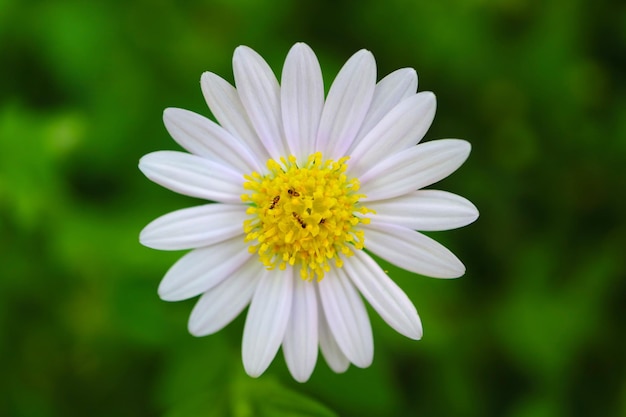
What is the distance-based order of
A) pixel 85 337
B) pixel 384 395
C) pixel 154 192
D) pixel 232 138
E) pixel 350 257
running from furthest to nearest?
pixel 85 337 < pixel 154 192 < pixel 384 395 < pixel 350 257 < pixel 232 138

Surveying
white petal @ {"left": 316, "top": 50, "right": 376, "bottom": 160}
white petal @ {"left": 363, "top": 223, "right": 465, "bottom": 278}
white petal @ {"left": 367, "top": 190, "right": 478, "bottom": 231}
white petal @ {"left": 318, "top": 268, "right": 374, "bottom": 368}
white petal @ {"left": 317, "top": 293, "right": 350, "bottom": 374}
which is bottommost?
white petal @ {"left": 317, "top": 293, "right": 350, "bottom": 374}

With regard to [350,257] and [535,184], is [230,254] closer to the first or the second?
[350,257]

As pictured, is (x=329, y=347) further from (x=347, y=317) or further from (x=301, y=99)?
(x=301, y=99)

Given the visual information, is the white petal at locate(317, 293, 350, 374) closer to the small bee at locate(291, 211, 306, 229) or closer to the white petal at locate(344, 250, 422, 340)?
the white petal at locate(344, 250, 422, 340)

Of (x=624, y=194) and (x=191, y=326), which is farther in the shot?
(x=624, y=194)

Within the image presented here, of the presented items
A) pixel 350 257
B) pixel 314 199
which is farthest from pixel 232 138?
pixel 350 257

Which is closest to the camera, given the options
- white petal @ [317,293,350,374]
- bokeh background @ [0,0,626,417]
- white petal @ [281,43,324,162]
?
white petal @ [281,43,324,162]

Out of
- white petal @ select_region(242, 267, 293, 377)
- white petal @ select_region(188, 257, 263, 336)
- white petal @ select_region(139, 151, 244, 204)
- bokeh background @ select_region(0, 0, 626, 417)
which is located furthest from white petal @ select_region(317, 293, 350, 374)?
bokeh background @ select_region(0, 0, 626, 417)
